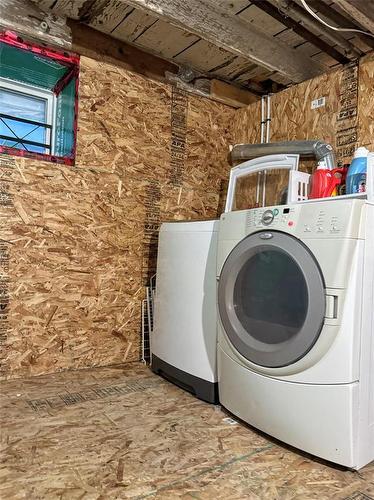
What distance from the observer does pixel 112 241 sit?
229 cm

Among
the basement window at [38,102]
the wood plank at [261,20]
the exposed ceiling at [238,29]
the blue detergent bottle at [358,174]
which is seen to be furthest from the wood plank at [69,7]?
the blue detergent bottle at [358,174]

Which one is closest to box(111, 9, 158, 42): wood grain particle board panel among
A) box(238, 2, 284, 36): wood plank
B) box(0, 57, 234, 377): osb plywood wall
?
box(0, 57, 234, 377): osb plywood wall

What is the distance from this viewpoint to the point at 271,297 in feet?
4.72

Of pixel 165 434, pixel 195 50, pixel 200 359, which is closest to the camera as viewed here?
pixel 165 434

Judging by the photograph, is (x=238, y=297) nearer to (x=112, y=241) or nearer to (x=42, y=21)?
(x=112, y=241)

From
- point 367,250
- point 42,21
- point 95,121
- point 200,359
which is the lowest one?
point 200,359

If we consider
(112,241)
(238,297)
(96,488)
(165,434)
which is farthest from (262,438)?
(112,241)

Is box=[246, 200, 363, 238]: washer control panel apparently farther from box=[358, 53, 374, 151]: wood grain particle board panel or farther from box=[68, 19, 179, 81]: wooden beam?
box=[68, 19, 179, 81]: wooden beam

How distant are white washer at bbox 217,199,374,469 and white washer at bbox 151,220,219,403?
0.88ft

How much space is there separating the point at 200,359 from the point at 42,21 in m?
1.99

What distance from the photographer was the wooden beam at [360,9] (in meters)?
1.69

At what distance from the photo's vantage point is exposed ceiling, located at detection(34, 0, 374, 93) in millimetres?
1829

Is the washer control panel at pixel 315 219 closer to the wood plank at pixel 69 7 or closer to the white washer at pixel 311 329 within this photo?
the white washer at pixel 311 329

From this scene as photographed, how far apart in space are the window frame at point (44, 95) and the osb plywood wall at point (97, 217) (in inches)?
7.7
